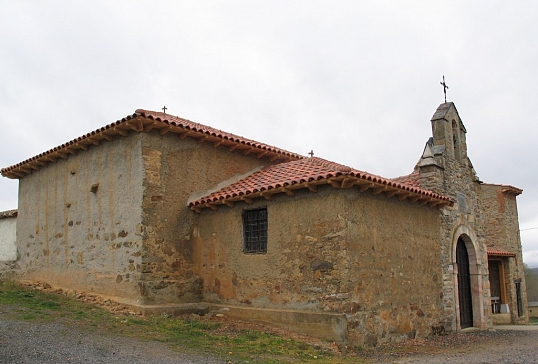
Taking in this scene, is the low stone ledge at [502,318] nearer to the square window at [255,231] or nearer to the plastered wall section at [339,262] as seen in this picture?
the plastered wall section at [339,262]

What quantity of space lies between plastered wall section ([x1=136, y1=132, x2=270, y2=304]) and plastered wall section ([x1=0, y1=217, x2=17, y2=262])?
24.0ft

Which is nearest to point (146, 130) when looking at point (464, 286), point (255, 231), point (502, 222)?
point (255, 231)

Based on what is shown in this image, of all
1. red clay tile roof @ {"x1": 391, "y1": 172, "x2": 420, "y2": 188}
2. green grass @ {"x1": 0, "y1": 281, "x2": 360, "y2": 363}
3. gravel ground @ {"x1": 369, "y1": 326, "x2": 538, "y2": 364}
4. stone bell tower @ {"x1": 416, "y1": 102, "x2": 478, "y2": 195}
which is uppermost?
stone bell tower @ {"x1": 416, "y1": 102, "x2": 478, "y2": 195}

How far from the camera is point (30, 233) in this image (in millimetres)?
15320

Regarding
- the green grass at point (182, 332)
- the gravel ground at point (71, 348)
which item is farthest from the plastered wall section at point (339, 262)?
the gravel ground at point (71, 348)

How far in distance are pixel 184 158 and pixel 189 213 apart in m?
1.34

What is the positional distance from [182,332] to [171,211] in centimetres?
320

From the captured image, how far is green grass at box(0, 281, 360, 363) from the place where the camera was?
8523 mm

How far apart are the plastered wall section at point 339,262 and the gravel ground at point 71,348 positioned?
2.95 meters

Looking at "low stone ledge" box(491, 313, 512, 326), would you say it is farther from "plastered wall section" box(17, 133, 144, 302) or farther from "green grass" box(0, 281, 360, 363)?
"plastered wall section" box(17, 133, 144, 302)

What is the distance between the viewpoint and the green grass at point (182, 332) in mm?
8523

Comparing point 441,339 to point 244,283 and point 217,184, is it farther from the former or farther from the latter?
point 217,184

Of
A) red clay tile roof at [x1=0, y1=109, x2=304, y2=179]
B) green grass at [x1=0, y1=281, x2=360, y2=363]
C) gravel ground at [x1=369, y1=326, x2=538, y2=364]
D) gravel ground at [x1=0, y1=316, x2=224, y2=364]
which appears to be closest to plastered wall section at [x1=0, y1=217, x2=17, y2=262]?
red clay tile roof at [x1=0, y1=109, x2=304, y2=179]

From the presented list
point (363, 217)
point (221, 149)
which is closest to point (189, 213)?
point (221, 149)
